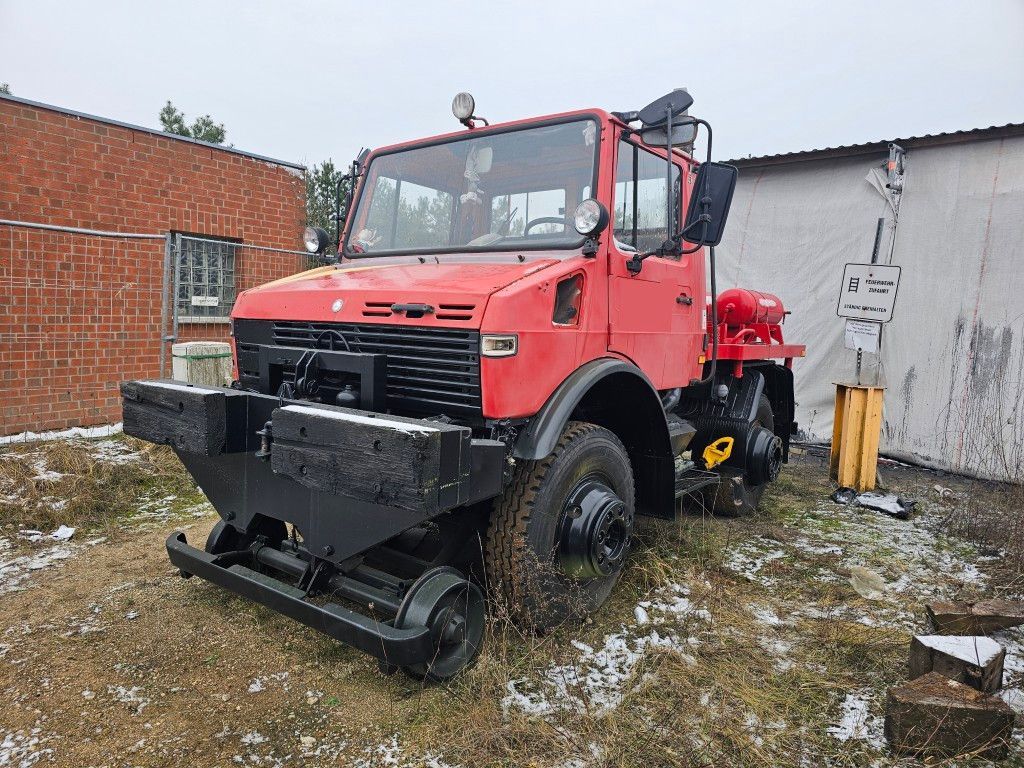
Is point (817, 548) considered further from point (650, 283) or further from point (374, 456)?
point (374, 456)

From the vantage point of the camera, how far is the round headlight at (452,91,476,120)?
12.8 feet

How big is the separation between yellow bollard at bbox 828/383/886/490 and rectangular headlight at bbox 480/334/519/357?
199 inches

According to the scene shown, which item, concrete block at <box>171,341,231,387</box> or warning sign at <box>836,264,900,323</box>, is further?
warning sign at <box>836,264,900,323</box>

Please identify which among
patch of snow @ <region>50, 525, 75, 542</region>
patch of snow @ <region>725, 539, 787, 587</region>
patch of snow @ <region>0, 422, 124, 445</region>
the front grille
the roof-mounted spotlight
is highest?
the roof-mounted spotlight

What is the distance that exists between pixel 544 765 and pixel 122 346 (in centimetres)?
719

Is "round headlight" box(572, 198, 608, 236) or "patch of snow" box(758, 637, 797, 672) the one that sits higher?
"round headlight" box(572, 198, 608, 236)

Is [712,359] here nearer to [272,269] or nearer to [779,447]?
[779,447]

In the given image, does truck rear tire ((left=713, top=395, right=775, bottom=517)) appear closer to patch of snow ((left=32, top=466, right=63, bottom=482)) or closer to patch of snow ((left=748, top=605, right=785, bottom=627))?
patch of snow ((left=748, top=605, right=785, bottom=627))

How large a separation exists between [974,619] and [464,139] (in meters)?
3.71

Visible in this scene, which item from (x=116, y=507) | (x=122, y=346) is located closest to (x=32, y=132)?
(x=122, y=346)

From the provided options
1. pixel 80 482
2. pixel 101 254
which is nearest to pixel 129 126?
pixel 101 254

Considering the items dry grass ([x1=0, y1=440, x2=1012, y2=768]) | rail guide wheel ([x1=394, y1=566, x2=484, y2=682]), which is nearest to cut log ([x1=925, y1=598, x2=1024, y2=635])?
dry grass ([x1=0, y1=440, x2=1012, y2=768])

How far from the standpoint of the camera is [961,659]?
2.73 metres

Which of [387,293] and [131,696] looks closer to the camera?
[131,696]
